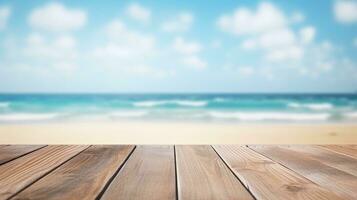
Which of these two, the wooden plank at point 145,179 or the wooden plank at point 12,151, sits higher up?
the wooden plank at point 12,151

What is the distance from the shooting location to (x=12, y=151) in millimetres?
1493

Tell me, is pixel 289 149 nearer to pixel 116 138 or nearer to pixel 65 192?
pixel 65 192

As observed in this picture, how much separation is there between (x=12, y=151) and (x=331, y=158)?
1365 millimetres

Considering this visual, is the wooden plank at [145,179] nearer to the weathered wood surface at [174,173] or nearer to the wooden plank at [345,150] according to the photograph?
the weathered wood surface at [174,173]

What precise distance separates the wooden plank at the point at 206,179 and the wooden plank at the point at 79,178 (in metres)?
0.22

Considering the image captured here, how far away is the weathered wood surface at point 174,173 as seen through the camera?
2.82 ft

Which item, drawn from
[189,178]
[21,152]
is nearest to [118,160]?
[189,178]

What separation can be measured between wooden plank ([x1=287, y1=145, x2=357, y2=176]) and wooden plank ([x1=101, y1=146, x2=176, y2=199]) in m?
0.59

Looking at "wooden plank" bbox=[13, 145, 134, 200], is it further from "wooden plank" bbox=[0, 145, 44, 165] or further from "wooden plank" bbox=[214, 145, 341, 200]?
"wooden plank" bbox=[214, 145, 341, 200]

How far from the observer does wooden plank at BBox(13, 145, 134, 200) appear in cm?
84

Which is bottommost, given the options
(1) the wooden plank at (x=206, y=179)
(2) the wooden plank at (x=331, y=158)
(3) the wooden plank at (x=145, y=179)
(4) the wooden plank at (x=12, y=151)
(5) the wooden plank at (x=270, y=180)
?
(2) the wooden plank at (x=331, y=158)

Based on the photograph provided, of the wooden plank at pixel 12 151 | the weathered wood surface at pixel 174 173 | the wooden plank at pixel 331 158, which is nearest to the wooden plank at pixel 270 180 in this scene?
the weathered wood surface at pixel 174 173

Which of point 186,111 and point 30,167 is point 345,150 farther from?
point 186,111

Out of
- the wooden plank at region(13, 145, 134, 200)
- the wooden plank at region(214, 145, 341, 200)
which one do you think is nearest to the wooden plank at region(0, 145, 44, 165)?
the wooden plank at region(13, 145, 134, 200)
